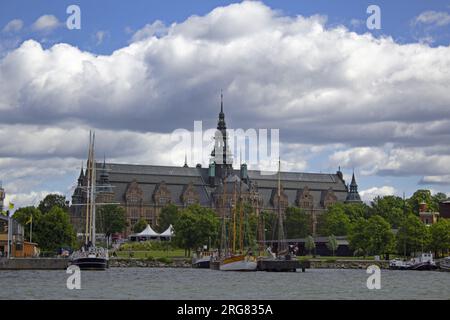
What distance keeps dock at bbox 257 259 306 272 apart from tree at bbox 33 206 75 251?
3843 cm

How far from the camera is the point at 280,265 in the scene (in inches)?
4198

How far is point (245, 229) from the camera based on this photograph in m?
144

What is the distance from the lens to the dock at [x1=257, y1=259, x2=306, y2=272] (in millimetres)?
106562

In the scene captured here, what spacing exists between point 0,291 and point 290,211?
14058cm

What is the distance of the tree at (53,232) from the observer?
441 ft

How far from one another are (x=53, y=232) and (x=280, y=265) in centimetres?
4333

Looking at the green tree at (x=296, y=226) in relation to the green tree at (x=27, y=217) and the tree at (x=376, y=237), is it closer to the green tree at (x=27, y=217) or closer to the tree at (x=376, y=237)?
the tree at (x=376, y=237)

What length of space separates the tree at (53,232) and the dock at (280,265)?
126 ft

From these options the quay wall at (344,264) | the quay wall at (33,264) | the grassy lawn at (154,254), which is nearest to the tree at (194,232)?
the grassy lawn at (154,254)

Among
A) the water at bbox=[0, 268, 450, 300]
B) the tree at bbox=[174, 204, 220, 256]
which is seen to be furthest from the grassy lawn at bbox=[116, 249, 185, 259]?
the water at bbox=[0, 268, 450, 300]

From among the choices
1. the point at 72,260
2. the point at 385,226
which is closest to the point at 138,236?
the point at 385,226

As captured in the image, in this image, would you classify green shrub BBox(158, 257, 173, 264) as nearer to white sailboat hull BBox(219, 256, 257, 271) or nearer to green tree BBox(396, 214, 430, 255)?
white sailboat hull BBox(219, 256, 257, 271)
